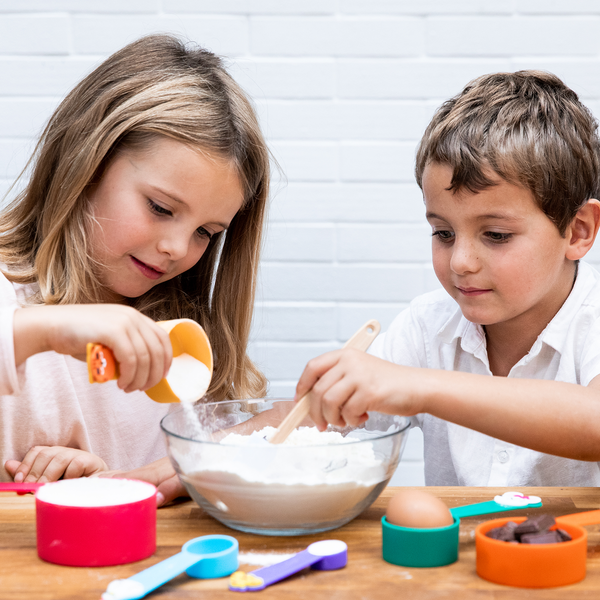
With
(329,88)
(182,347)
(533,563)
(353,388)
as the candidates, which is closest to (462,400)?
(353,388)

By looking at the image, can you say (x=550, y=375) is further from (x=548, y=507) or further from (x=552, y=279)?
(x=548, y=507)

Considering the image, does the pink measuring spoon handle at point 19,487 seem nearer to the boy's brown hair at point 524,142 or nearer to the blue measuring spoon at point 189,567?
the blue measuring spoon at point 189,567

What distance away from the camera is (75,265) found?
3.98 ft

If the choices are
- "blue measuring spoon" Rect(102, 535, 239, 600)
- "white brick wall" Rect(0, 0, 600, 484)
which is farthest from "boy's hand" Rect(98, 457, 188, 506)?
"white brick wall" Rect(0, 0, 600, 484)

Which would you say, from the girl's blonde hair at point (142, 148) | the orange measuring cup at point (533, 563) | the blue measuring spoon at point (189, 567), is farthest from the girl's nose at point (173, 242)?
the orange measuring cup at point (533, 563)

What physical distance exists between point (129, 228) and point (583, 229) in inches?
30.8

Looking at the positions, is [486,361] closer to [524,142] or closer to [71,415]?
[524,142]

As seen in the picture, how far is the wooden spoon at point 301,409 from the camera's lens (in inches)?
29.8

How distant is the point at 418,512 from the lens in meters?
0.64

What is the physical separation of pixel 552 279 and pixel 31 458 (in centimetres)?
93

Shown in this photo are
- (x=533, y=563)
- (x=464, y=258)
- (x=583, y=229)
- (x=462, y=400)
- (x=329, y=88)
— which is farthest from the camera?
(x=329, y=88)

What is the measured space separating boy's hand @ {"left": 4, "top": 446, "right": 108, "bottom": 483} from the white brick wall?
0.73 meters

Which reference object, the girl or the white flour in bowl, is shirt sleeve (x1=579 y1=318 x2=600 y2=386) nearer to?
the white flour in bowl

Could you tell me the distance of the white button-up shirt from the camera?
1.15 meters
